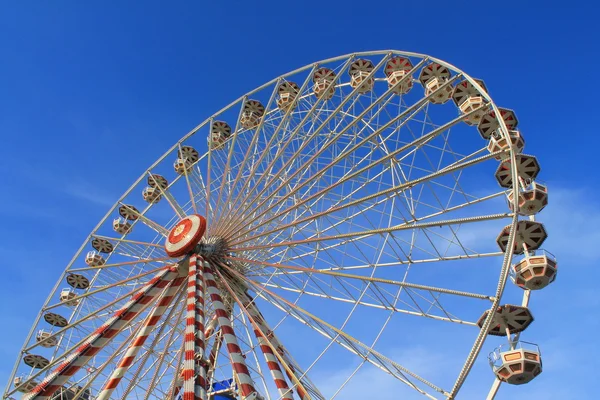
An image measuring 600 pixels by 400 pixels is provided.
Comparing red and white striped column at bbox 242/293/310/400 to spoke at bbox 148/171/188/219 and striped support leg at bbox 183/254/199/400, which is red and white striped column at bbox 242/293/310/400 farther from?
spoke at bbox 148/171/188/219

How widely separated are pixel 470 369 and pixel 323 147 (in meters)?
9.40

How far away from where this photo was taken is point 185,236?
60.7ft

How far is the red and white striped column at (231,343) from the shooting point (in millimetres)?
14109

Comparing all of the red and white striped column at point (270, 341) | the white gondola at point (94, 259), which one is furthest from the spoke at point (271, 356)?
the white gondola at point (94, 259)

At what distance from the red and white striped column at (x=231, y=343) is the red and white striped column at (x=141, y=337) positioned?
51.4 inches

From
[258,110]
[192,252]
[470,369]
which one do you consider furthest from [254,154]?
[470,369]

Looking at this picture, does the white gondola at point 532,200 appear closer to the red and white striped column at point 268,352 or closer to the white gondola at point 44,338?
the red and white striped column at point 268,352

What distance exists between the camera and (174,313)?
1872 centimetres

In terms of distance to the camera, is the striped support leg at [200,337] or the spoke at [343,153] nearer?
the striped support leg at [200,337]

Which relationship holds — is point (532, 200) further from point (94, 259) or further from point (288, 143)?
point (94, 259)

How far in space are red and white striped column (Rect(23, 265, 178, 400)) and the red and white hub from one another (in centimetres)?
63

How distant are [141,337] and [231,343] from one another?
9.51 ft

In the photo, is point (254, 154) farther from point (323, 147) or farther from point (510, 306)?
point (510, 306)

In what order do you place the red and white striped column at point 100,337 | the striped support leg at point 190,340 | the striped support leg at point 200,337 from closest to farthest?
the striped support leg at point 190,340 → the striped support leg at point 200,337 → the red and white striped column at point 100,337
